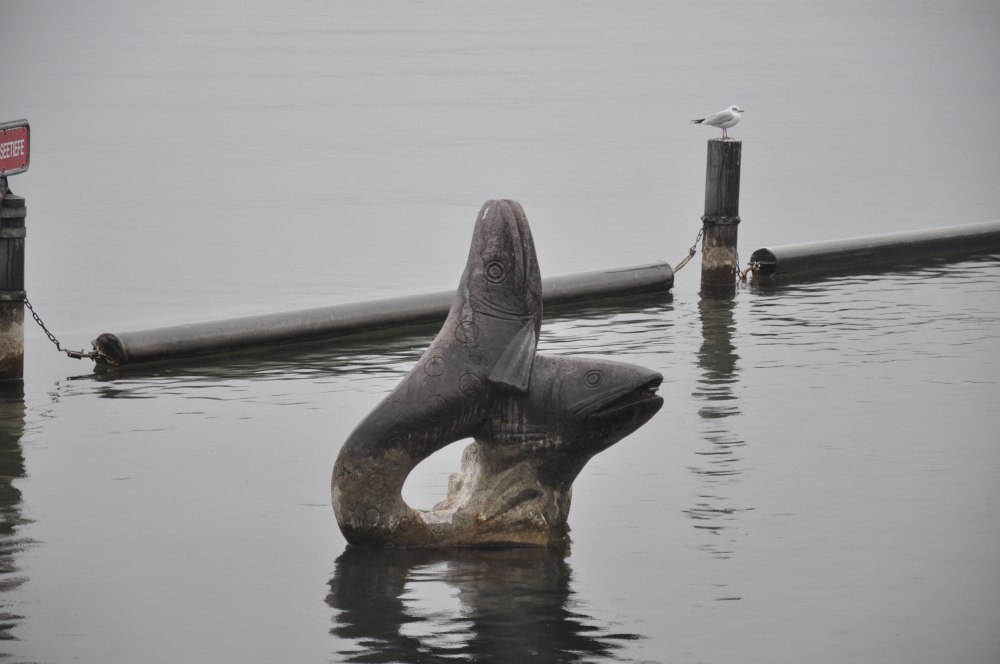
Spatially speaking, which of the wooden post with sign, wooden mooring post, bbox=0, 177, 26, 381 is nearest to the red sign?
the wooden post with sign

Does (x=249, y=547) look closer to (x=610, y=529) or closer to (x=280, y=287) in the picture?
(x=610, y=529)

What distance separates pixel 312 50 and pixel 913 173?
157 feet

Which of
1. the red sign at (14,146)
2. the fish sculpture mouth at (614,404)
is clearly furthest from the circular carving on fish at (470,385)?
the red sign at (14,146)

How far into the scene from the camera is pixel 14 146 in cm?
1454

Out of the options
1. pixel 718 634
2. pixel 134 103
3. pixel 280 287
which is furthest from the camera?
pixel 134 103

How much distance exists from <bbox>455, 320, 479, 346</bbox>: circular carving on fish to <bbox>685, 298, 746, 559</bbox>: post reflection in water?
71.1 inches

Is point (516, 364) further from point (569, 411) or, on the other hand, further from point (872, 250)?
point (872, 250)

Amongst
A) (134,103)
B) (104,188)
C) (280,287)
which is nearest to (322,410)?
(280,287)

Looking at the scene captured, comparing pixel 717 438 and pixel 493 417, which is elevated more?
pixel 493 417

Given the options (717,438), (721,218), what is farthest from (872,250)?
(717,438)

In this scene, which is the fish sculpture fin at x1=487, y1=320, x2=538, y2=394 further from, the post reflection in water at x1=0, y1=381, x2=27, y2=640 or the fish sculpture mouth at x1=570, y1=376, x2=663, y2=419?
the post reflection in water at x1=0, y1=381, x2=27, y2=640

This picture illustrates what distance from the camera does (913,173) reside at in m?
41.7

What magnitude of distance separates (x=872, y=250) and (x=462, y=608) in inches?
568

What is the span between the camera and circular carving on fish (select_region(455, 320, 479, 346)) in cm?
1032
